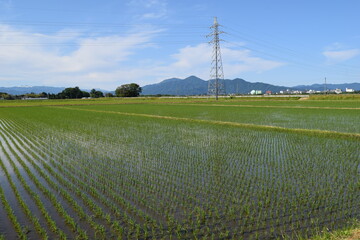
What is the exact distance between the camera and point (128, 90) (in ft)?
370

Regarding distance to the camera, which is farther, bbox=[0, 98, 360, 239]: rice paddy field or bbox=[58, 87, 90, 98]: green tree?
bbox=[58, 87, 90, 98]: green tree

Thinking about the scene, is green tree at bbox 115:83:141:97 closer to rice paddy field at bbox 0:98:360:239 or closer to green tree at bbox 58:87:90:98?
green tree at bbox 58:87:90:98

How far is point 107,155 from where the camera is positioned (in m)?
9.91

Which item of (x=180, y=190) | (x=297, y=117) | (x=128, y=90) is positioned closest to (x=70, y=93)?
(x=128, y=90)

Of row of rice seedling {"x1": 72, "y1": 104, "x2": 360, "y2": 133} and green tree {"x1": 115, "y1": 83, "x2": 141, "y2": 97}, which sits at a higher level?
green tree {"x1": 115, "y1": 83, "x2": 141, "y2": 97}

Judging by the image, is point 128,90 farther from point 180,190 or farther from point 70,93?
point 180,190

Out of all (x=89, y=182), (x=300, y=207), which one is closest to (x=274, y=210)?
(x=300, y=207)

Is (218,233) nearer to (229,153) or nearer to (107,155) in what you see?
(229,153)

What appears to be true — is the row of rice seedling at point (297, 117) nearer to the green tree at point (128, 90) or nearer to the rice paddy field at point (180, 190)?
the rice paddy field at point (180, 190)

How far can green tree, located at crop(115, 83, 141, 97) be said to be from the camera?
11209 centimetres

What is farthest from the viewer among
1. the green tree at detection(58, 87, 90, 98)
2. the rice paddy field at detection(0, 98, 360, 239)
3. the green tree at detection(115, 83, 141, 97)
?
the green tree at detection(58, 87, 90, 98)

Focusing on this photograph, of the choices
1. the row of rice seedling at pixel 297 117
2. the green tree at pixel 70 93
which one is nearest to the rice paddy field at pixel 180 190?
the row of rice seedling at pixel 297 117

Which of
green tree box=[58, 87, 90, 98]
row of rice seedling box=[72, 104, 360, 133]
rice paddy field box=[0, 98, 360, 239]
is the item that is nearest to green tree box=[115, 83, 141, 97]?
green tree box=[58, 87, 90, 98]

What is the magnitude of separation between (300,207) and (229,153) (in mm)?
4806
